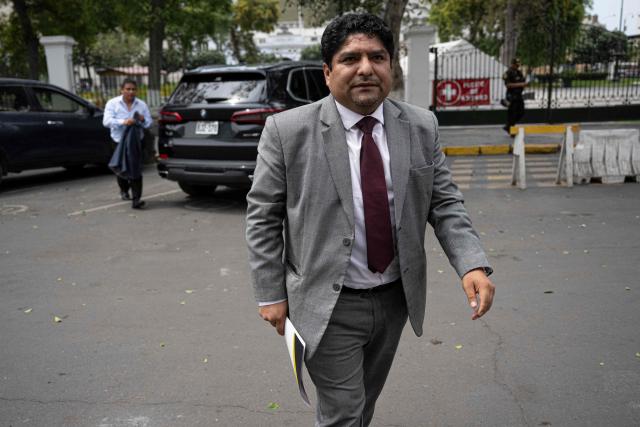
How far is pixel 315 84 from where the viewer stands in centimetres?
907

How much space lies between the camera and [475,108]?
1981cm

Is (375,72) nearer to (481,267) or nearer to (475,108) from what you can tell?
(481,267)

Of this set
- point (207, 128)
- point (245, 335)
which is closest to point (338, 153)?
point (245, 335)

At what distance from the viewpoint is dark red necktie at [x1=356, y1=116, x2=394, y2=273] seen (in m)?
2.27

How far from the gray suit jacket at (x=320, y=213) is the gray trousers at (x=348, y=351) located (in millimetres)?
63

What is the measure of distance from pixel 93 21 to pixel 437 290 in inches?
821

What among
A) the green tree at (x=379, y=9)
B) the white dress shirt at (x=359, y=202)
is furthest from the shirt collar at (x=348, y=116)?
the green tree at (x=379, y=9)

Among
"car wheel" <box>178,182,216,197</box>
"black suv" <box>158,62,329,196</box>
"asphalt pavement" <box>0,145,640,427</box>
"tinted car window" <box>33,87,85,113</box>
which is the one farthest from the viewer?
"tinted car window" <box>33,87,85,113</box>

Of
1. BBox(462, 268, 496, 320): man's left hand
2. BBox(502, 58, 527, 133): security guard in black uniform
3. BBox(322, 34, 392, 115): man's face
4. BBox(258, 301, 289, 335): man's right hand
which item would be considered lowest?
BBox(502, 58, 527, 133): security guard in black uniform

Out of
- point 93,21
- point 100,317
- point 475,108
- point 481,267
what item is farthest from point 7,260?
point 93,21

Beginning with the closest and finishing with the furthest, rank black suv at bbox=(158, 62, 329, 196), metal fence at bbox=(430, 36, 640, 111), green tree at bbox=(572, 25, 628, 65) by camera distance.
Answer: black suv at bbox=(158, 62, 329, 196) < green tree at bbox=(572, 25, 628, 65) < metal fence at bbox=(430, 36, 640, 111)

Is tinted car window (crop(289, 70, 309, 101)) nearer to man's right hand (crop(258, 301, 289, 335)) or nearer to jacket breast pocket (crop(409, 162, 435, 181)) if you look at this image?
jacket breast pocket (crop(409, 162, 435, 181))

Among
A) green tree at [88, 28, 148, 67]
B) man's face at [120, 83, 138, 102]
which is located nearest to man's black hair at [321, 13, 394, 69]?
man's face at [120, 83, 138, 102]

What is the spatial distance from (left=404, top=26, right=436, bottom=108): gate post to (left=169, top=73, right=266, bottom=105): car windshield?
9.82 m
